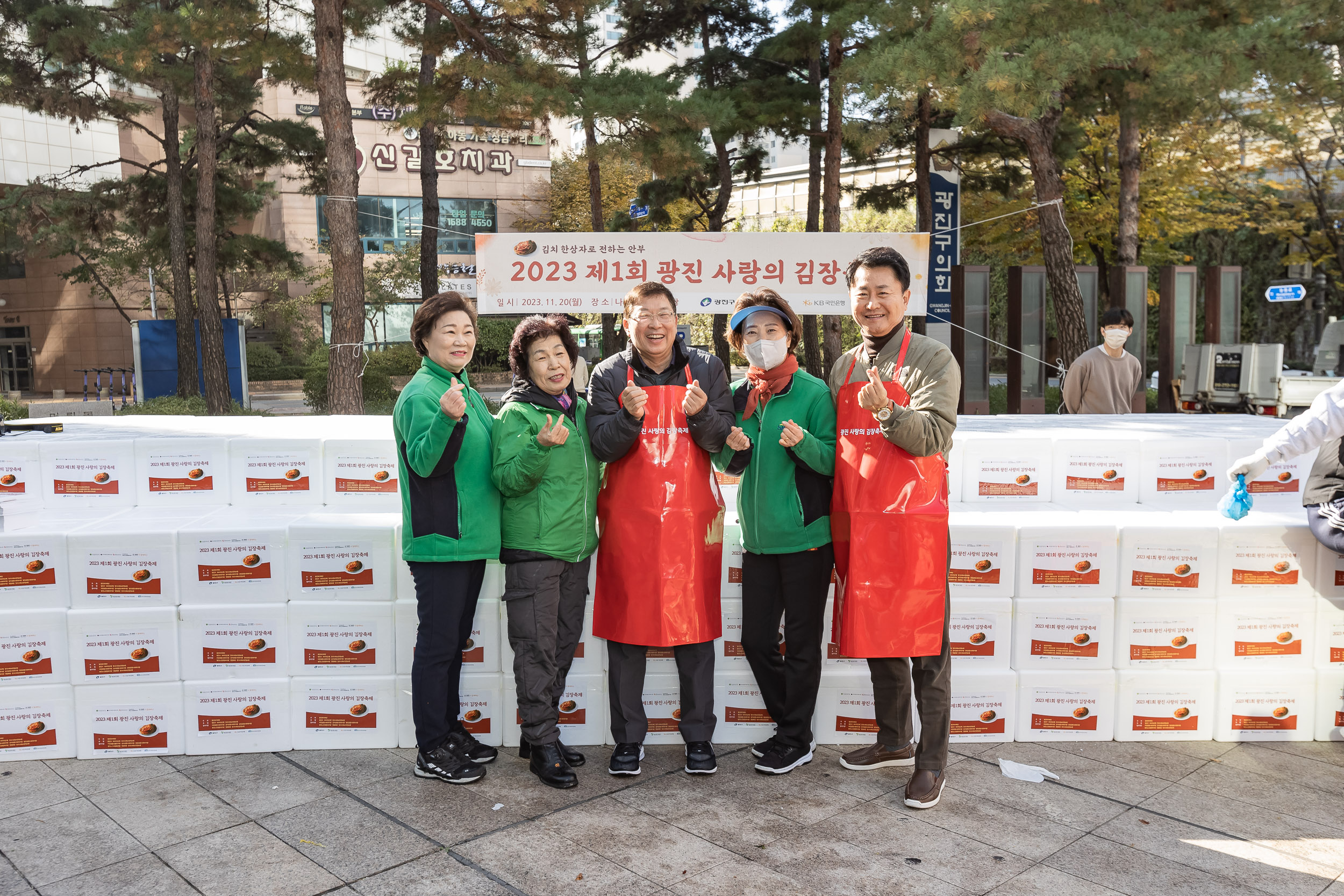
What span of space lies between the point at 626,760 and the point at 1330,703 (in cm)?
297

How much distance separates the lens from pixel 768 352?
3689mm

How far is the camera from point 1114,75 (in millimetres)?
12844

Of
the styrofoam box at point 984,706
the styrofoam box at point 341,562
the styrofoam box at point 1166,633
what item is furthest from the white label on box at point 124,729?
the styrofoam box at point 1166,633

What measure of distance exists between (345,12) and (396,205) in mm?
30078

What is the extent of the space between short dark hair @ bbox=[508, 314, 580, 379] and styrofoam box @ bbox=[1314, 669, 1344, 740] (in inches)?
134

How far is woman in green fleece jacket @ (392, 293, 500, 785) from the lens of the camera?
3.62m

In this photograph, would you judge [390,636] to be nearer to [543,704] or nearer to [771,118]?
[543,704]

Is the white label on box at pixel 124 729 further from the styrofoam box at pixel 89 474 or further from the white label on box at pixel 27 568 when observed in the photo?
the styrofoam box at pixel 89 474

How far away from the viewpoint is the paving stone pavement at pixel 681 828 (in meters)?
3.04

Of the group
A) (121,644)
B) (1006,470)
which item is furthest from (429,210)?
(1006,470)

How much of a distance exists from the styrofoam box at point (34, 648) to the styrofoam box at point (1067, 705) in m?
3.92

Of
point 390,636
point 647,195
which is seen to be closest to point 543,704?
point 390,636

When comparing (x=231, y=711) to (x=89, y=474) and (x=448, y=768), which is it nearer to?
(x=448, y=768)

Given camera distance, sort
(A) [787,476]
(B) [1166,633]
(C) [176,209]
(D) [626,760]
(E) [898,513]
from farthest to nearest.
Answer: (C) [176,209] < (B) [1166,633] < (D) [626,760] < (A) [787,476] < (E) [898,513]
